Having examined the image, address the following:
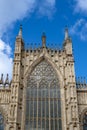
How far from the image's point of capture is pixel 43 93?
33688mm

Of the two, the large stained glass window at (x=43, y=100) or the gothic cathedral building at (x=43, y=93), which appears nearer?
the gothic cathedral building at (x=43, y=93)

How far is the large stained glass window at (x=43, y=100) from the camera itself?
31328mm

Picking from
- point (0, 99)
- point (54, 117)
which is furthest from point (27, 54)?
point (54, 117)

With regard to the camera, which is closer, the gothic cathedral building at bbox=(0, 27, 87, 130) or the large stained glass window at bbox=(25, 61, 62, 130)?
the gothic cathedral building at bbox=(0, 27, 87, 130)

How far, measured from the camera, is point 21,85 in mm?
34156

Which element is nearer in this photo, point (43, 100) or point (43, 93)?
point (43, 100)

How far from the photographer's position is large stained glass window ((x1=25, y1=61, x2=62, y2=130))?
31328 millimetres

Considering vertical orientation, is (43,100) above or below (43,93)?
below

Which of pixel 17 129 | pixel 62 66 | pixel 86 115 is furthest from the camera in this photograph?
pixel 62 66

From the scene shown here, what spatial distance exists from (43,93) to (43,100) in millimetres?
1097

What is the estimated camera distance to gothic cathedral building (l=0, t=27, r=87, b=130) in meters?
31.2

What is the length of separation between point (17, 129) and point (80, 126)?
27.0ft

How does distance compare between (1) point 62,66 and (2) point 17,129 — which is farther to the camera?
(1) point 62,66

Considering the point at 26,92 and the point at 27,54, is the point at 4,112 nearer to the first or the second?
the point at 26,92
